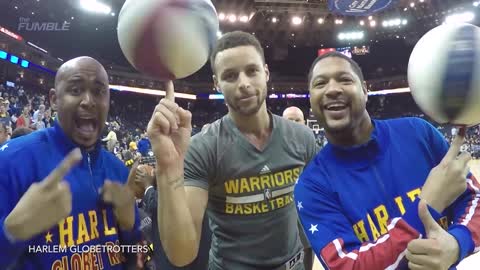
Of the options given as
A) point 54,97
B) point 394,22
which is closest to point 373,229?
point 54,97

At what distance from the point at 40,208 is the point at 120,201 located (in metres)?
0.38

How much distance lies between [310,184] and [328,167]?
113 millimetres

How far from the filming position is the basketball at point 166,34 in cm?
128

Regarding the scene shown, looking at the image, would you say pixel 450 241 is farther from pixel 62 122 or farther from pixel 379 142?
pixel 62 122

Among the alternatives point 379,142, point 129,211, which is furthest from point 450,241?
point 129,211

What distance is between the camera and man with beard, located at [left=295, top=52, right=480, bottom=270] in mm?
1142

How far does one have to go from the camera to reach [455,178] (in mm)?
1143

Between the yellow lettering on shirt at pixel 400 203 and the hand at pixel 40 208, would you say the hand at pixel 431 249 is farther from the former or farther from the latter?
the hand at pixel 40 208

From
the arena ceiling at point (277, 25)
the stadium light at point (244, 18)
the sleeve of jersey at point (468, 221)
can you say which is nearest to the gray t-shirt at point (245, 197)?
the sleeve of jersey at point (468, 221)

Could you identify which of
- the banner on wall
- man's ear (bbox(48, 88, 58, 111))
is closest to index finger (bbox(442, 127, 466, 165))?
man's ear (bbox(48, 88, 58, 111))

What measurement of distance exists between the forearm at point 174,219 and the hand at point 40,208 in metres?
0.35

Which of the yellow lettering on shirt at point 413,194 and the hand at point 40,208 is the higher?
the hand at point 40,208

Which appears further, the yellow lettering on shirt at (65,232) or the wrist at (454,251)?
the yellow lettering on shirt at (65,232)

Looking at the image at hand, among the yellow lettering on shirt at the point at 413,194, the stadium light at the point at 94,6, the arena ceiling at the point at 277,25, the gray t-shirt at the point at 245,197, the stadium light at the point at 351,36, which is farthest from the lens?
the stadium light at the point at 351,36
